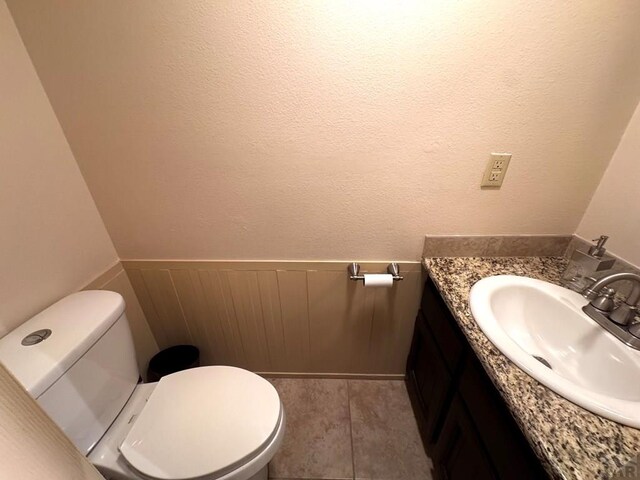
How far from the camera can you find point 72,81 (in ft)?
2.81

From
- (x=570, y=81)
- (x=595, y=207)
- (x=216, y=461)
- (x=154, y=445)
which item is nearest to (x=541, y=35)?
(x=570, y=81)

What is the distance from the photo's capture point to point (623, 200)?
2.85 ft

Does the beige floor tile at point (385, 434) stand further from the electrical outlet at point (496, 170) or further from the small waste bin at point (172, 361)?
the electrical outlet at point (496, 170)

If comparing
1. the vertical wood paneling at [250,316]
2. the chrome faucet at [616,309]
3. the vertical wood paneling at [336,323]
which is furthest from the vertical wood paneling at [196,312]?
the chrome faucet at [616,309]

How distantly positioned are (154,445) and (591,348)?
52.6 inches

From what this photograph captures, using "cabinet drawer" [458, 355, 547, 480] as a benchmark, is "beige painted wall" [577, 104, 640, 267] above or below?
above

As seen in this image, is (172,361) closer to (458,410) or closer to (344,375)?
(344,375)

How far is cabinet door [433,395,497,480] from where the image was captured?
0.72 m

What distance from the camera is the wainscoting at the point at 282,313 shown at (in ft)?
3.89

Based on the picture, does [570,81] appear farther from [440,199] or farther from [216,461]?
[216,461]

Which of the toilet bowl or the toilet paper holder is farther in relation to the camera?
the toilet paper holder

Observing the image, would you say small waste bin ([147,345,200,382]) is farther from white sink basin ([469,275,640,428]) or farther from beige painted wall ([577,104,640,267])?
beige painted wall ([577,104,640,267])

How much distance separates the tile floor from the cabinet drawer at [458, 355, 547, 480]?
0.62 meters

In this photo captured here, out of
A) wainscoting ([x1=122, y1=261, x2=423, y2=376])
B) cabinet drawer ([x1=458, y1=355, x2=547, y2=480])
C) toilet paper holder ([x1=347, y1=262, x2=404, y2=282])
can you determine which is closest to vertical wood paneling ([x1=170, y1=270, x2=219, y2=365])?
wainscoting ([x1=122, y1=261, x2=423, y2=376])
